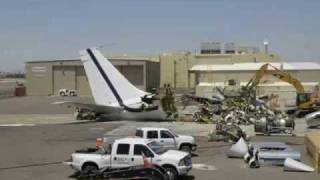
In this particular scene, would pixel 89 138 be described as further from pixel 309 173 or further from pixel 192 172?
pixel 309 173

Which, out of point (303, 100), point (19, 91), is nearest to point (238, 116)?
point (303, 100)

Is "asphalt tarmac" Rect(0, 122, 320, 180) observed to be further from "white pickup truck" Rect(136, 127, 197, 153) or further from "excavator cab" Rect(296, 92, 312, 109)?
"excavator cab" Rect(296, 92, 312, 109)

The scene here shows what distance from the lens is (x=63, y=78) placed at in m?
125

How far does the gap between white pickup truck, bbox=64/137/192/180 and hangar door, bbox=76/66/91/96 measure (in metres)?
99.2

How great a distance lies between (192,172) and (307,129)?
25.3 meters

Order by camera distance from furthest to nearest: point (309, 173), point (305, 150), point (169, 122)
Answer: point (169, 122)
point (305, 150)
point (309, 173)

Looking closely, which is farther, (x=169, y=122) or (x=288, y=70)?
(x=288, y=70)

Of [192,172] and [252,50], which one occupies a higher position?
[252,50]

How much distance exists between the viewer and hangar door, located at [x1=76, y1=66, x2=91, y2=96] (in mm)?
122938

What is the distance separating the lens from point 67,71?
407ft

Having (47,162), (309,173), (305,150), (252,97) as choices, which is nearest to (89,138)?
(47,162)

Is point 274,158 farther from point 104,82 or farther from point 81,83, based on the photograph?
point 81,83

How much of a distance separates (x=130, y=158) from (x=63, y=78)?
339ft

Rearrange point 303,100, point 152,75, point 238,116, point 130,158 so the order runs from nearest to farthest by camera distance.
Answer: point 130,158
point 238,116
point 303,100
point 152,75
